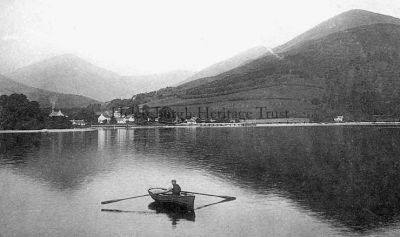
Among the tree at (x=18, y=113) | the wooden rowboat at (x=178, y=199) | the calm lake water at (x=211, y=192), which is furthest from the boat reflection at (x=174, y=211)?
the tree at (x=18, y=113)

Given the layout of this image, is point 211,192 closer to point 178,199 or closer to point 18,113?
point 178,199

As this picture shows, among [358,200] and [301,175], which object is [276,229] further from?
[301,175]

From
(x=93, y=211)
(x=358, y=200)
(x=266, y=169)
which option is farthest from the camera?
(x=266, y=169)

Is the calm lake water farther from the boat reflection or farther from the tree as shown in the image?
the tree

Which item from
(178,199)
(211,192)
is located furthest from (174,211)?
(211,192)

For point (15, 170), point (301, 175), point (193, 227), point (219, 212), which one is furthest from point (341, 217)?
point (15, 170)
